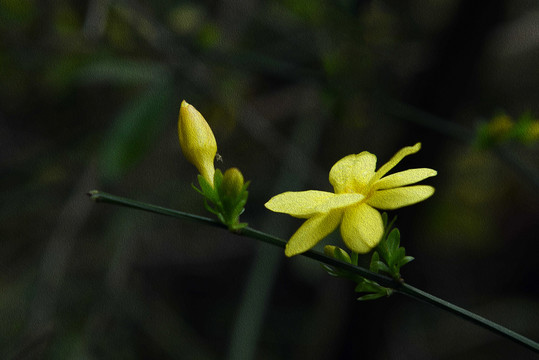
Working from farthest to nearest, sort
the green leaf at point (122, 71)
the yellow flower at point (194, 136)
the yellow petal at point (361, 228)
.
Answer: the green leaf at point (122, 71) → the yellow flower at point (194, 136) → the yellow petal at point (361, 228)

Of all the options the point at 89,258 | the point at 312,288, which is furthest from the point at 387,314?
the point at 89,258

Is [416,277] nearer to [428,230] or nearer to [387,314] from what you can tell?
[428,230]

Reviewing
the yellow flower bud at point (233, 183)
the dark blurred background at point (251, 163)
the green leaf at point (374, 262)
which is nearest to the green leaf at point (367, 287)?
the green leaf at point (374, 262)

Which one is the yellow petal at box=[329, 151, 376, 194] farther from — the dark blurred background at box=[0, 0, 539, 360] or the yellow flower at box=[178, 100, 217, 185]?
the dark blurred background at box=[0, 0, 539, 360]

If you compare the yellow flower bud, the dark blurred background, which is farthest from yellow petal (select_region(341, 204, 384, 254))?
the dark blurred background

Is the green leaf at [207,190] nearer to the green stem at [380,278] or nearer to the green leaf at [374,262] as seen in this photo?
the green stem at [380,278]

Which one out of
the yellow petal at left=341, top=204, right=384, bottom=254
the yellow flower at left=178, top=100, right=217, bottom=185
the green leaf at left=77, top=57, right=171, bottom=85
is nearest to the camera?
the yellow petal at left=341, top=204, right=384, bottom=254
